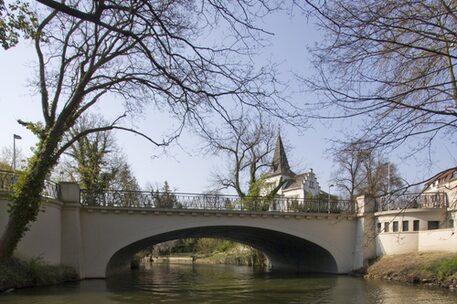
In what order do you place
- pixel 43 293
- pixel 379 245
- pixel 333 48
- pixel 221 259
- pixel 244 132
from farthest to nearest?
pixel 221 259, pixel 379 245, pixel 43 293, pixel 244 132, pixel 333 48

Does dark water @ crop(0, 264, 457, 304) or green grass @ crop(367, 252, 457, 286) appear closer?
dark water @ crop(0, 264, 457, 304)

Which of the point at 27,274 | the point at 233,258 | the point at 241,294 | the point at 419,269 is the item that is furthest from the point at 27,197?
the point at 233,258

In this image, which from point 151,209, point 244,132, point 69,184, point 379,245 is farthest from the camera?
point 379,245

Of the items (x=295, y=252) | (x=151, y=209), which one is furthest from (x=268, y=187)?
(x=151, y=209)

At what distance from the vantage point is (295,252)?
115 feet

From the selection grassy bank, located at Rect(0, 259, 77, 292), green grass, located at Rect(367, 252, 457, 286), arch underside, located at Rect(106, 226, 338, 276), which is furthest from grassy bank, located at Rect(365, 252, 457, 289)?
grassy bank, located at Rect(0, 259, 77, 292)

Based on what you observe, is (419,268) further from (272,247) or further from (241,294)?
(272,247)

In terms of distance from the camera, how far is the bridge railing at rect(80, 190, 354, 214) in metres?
25.2

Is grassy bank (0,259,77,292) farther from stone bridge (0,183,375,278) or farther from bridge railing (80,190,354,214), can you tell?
bridge railing (80,190,354,214)

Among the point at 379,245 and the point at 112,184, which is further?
the point at 112,184

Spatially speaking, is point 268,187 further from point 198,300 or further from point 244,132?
point 244,132

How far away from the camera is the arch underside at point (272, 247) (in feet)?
94.8

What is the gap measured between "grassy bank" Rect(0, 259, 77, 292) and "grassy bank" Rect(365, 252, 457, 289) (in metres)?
15.3

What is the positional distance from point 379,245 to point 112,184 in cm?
1956
